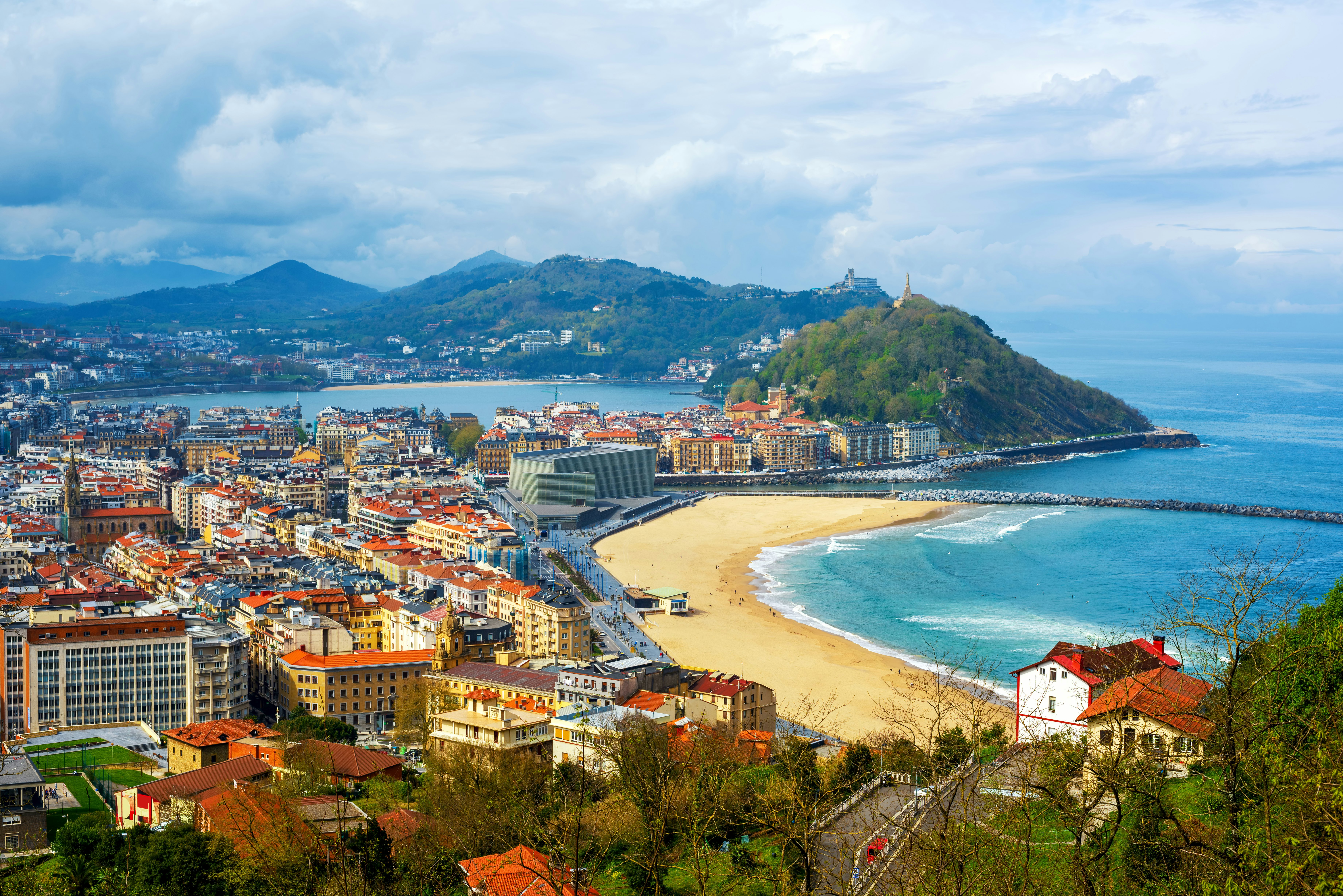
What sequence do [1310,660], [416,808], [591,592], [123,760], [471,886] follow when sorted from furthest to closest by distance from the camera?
[591,592], [123,760], [416,808], [1310,660], [471,886]

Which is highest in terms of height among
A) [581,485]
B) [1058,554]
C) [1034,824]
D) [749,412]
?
[749,412]

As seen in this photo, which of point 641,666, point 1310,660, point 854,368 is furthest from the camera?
point 854,368

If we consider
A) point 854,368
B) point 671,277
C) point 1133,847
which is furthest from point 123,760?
point 671,277

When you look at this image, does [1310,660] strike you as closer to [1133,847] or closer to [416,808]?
[1133,847]

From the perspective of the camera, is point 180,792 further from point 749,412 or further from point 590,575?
point 749,412

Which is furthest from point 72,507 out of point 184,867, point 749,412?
point 749,412

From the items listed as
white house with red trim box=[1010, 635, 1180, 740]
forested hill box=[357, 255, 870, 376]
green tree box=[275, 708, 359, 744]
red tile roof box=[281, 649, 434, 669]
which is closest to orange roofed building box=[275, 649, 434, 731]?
red tile roof box=[281, 649, 434, 669]
